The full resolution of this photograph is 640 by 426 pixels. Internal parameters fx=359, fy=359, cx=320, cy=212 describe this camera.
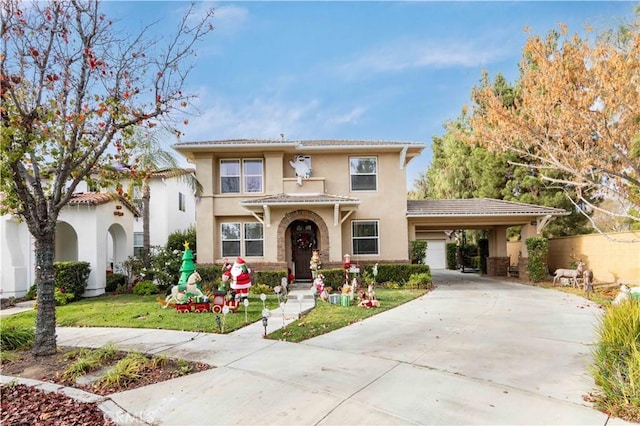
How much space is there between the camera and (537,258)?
1662 cm

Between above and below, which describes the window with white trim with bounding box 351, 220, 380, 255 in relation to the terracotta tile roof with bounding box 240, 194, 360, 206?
below

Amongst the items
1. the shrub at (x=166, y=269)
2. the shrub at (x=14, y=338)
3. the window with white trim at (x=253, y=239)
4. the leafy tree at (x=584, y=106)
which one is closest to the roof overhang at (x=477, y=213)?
the leafy tree at (x=584, y=106)

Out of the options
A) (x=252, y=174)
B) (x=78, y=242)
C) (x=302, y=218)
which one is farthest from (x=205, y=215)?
(x=78, y=242)

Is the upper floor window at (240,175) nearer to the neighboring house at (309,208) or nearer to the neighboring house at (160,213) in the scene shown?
the neighboring house at (309,208)

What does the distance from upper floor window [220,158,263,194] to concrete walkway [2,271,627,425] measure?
9.17 m

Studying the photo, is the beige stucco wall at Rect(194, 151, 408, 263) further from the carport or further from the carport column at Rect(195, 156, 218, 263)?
the carport

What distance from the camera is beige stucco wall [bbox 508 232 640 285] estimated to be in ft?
45.8

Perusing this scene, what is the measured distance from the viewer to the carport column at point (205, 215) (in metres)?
16.4

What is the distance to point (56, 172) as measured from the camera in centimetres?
652

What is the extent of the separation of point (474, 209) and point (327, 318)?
37.5 feet

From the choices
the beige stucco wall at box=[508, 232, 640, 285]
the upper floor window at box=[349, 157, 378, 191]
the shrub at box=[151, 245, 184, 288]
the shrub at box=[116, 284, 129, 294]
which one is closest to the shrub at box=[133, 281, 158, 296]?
the shrub at box=[151, 245, 184, 288]

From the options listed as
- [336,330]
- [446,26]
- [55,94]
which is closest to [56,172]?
[55,94]

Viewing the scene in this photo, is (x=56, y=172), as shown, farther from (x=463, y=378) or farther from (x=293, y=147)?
(x=293, y=147)

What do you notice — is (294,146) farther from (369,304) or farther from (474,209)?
(474,209)
